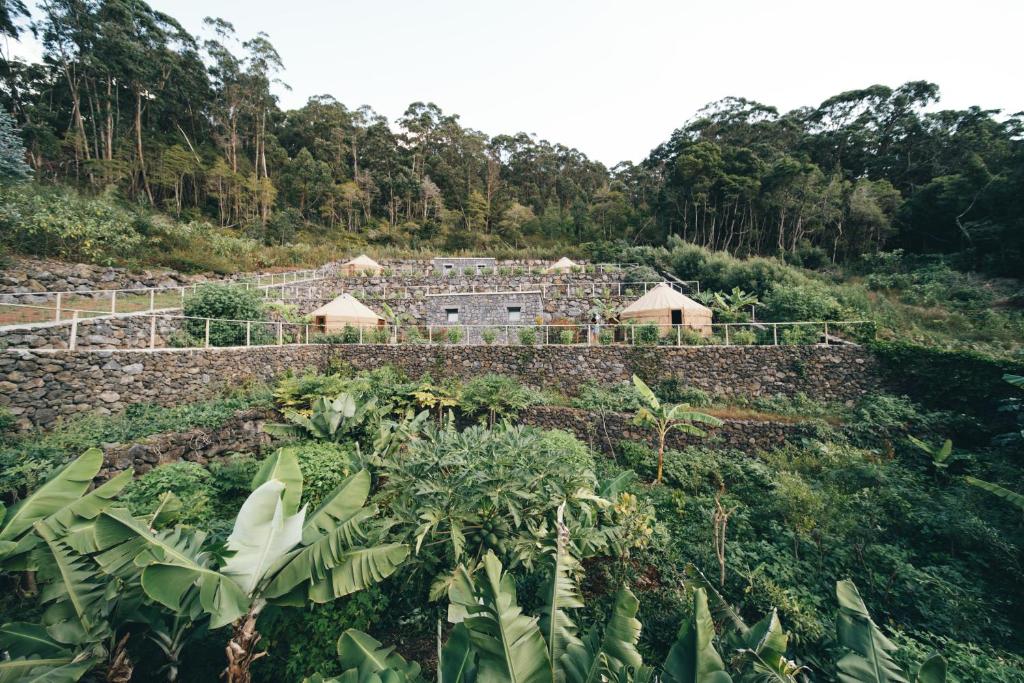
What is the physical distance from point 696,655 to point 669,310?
13.6 metres

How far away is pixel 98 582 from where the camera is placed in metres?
3.00

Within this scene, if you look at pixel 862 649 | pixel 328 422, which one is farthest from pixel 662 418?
pixel 328 422

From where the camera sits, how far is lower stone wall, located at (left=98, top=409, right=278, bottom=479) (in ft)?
20.3

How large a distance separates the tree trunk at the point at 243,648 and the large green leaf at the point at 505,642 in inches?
72.0

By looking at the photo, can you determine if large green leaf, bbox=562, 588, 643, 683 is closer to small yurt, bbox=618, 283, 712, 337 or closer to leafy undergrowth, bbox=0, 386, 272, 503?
leafy undergrowth, bbox=0, 386, 272, 503

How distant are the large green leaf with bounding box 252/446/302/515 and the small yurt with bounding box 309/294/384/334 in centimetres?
1145

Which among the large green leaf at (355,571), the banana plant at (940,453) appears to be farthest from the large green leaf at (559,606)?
the banana plant at (940,453)

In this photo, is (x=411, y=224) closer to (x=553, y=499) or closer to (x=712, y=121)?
(x=712, y=121)

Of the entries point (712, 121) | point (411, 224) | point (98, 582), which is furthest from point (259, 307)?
point (712, 121)

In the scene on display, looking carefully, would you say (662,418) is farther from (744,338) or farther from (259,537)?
(259,537)

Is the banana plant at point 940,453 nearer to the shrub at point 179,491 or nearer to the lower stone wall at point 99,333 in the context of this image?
the shrub at point 179,491

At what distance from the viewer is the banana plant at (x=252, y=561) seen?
8.74ft

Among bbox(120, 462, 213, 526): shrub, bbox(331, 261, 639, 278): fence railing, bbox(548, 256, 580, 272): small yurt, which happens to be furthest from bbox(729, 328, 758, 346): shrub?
bbox(120, 462, 213, 526): shrub

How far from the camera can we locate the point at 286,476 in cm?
381
